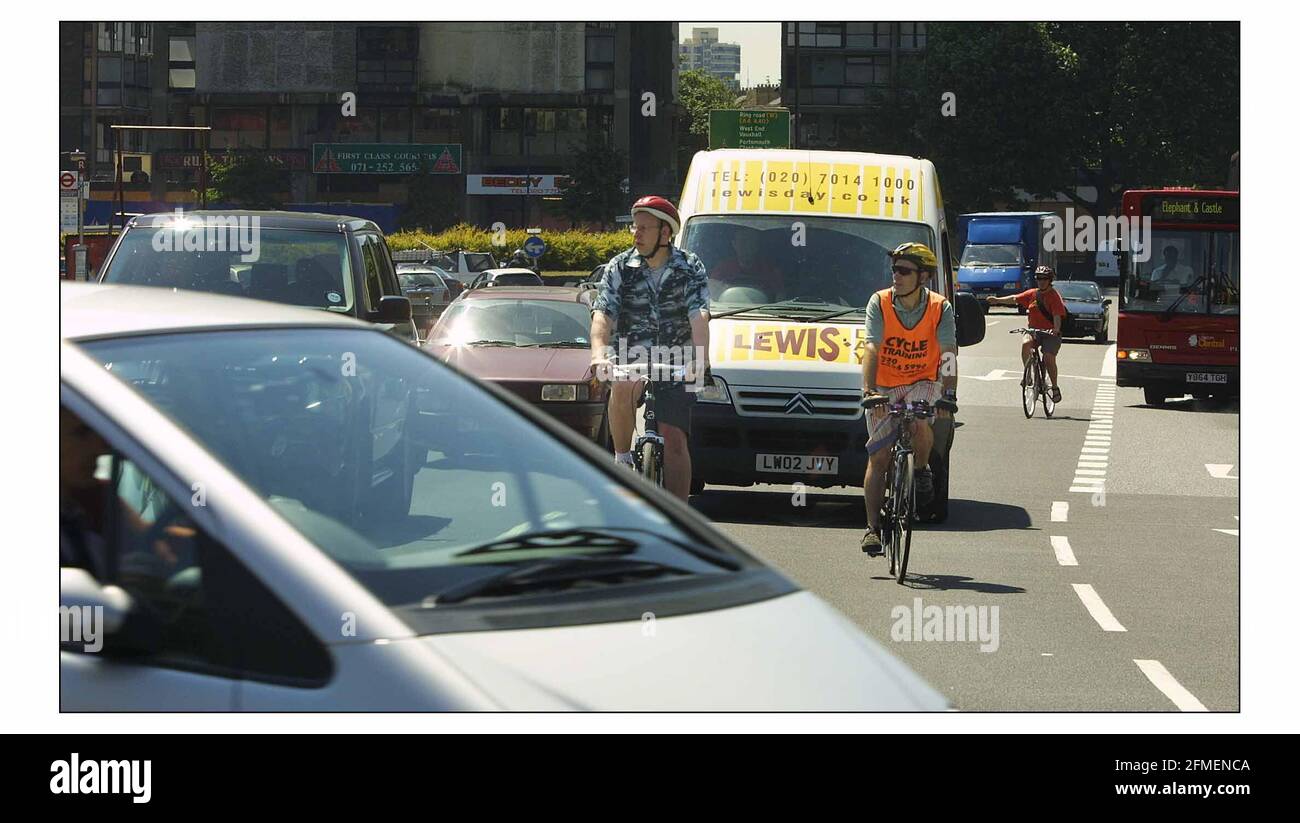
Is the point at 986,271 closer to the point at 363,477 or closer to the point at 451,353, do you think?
the point at 451,353

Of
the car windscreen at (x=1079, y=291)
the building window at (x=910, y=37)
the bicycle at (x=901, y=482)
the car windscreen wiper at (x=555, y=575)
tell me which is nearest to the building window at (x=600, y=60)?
the building window at (x=910, y=37)

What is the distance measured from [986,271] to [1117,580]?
49575mm

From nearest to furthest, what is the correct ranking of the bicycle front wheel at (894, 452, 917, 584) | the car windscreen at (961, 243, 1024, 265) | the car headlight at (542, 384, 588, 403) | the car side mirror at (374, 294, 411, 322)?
1. the bicycle front wheel at (894, 452, 917, 584)
2. the car side mirror at (374, 294, 411, 322)
3. the car headlight at (542, 384, 588, 403)
4. the car windscreen at (961, 243, 1024, 265)

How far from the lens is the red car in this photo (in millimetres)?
15281

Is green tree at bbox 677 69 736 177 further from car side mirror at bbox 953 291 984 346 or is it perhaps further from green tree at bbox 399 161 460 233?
car side mirror at bbox 953 291 984 346

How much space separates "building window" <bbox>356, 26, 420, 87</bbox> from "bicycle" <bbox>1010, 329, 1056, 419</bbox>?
72190 millimetres

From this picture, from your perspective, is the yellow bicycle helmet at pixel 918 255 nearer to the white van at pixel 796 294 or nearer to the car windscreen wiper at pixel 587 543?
the white van at pixel 796 294

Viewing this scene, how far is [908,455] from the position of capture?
32.6 feet

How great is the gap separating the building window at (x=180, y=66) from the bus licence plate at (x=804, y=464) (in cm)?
8696

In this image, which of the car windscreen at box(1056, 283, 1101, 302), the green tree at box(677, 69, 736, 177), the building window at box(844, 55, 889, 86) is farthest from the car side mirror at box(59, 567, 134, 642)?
the green tree at box(677, 69, 736, 177)

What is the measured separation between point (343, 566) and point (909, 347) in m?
7.33

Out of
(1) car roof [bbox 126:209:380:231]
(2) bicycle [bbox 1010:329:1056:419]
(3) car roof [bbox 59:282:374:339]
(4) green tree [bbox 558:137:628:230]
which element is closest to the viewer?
(3) car roof [bbox 59:282:374:339]

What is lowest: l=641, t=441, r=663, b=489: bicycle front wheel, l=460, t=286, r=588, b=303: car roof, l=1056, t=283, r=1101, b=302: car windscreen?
l=641, t=441, r=663, b=489: bicycle front wheel

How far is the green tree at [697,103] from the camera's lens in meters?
126
